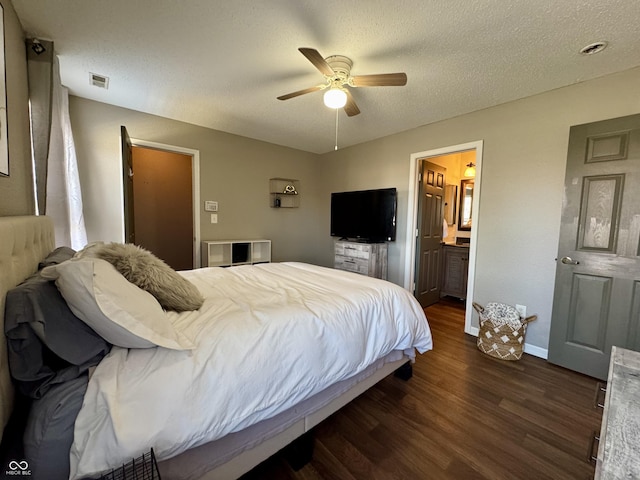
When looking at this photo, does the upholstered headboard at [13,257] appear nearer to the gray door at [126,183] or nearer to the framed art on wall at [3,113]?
the framed art on wall at [3,113]

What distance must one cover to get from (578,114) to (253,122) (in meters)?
3.34

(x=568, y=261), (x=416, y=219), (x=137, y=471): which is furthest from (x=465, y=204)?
(x=137, y=471)

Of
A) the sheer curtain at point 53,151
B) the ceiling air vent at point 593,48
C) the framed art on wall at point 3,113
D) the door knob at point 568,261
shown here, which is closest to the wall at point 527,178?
the door knob at point 568,261

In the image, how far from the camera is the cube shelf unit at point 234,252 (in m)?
3.45

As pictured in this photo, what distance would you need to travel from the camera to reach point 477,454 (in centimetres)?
138

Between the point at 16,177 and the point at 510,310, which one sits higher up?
the point at 16,177

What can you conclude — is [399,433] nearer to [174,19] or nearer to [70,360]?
[70,360]

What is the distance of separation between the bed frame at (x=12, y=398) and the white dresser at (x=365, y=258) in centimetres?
204

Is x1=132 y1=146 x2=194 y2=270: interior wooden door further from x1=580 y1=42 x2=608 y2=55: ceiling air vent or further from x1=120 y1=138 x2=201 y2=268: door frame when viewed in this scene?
x1=580 y1=42 x2=608 y2=55: ceiling air vent

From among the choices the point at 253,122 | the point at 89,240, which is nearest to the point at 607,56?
the point at 253,122

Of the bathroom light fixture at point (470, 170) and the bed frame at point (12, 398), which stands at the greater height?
the bathroom light fixture at point (470, 170)

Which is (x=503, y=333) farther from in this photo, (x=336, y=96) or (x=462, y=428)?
(x=336, y=96)

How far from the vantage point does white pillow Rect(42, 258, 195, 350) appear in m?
0.83

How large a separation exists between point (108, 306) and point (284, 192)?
353 centimetres
